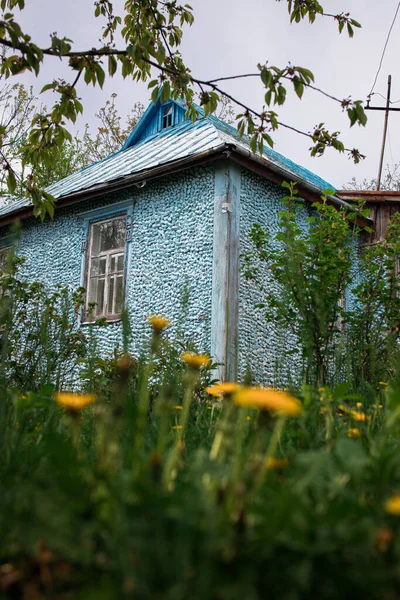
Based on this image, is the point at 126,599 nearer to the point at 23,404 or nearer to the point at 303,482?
the point at 303,482

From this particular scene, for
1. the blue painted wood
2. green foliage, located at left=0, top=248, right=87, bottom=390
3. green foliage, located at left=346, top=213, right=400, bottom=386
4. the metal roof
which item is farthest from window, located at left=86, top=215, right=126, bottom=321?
green foliage, located at left=346, top=213, right=400, bottom=386

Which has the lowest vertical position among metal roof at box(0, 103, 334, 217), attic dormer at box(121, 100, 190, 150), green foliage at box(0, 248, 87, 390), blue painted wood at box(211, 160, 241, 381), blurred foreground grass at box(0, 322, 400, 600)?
blurred foreground grass at box(0, 322, 400, 600)

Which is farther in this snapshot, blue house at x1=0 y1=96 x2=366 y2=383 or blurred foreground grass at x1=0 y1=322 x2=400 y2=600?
blue house at x1=0 y1=96 x2=366 y2=383

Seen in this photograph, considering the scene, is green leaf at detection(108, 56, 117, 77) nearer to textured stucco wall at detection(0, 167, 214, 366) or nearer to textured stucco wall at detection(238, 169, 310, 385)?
textured stucco wall at detection(0, 167, 214, 366)

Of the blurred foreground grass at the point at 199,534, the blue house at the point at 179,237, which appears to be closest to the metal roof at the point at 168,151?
the blue house at the point at 179,237

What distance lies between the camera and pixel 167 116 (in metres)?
10.7

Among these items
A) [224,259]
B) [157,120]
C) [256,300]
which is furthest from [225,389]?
[157,120]

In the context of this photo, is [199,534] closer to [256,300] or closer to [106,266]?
[256,300]

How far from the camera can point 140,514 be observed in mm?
777

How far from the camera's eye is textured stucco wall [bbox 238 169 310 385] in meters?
7.15

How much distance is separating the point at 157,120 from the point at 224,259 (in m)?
4.96

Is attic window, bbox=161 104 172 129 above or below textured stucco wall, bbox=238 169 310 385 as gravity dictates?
above

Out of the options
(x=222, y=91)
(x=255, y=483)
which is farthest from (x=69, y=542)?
(x=222, y=91)

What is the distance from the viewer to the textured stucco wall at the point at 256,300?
7148 mm
